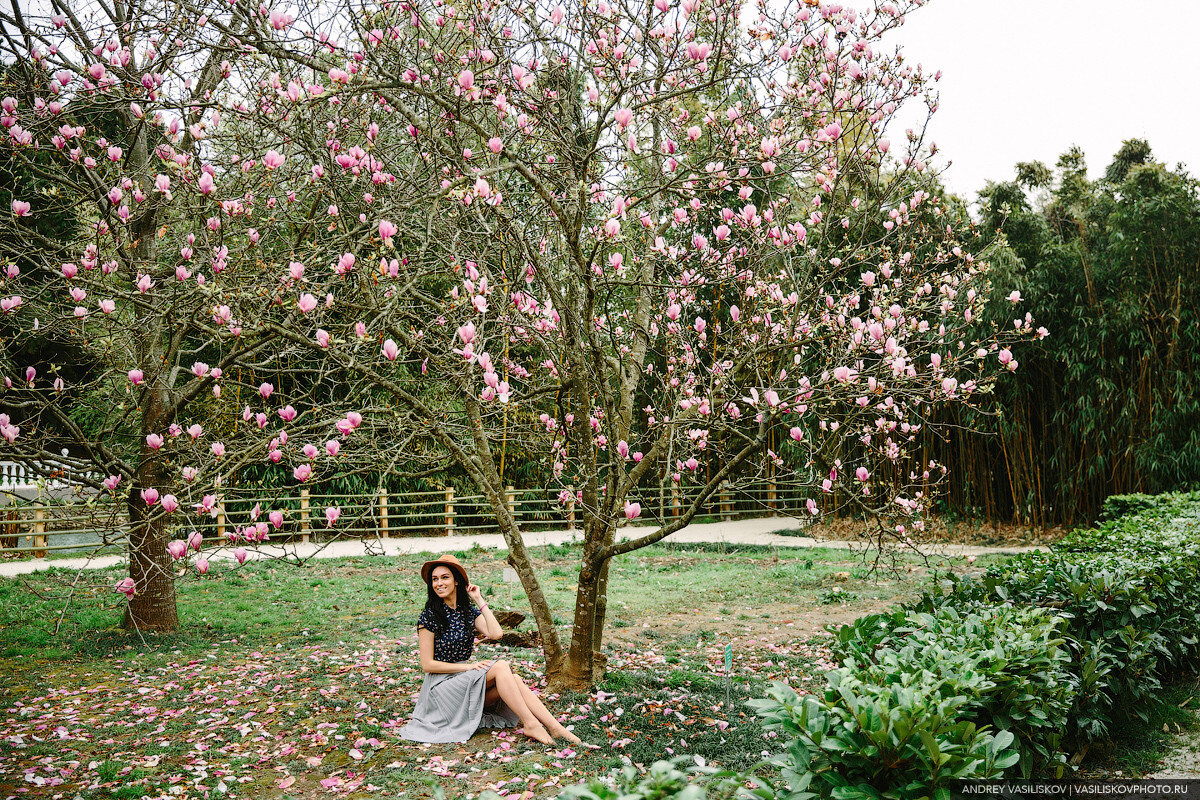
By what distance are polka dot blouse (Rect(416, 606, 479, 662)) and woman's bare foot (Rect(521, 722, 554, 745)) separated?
418 mm

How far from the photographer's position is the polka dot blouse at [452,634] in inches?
122

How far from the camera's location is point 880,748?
5.17ft

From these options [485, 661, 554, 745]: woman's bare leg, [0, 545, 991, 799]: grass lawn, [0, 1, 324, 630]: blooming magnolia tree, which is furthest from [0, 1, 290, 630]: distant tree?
[485, 661, 554, 745]: woman's bare leg

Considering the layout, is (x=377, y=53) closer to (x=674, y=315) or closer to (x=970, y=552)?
(x=674, y=315)

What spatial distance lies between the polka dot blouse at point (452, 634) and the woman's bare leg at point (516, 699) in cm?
15

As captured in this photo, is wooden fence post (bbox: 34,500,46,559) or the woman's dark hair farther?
wooden fence post (bbox: 34,500,46,559)

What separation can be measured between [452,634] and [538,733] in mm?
526

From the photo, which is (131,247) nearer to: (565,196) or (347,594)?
(565,196)

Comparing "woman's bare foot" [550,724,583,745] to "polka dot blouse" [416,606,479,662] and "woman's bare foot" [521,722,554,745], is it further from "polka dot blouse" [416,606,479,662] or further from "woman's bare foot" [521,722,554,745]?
"polka dot blouse" [416,606,479,662]

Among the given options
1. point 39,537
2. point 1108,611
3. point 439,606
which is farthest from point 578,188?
point 39,537

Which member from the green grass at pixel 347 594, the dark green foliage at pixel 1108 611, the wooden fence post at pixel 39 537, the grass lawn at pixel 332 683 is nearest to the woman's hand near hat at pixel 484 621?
the grass lawn at pixel 332 683

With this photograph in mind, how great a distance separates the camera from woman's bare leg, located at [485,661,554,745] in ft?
9.55

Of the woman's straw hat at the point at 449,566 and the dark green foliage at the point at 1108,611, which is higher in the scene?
the woman's straw hat at the point at 449,566

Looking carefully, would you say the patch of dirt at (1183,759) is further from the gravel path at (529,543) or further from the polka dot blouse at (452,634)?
the gravel path at (529,543)
